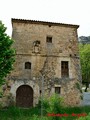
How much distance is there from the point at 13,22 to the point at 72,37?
5351 mm

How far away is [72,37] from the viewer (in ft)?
76.3

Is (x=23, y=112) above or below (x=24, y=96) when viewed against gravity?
below

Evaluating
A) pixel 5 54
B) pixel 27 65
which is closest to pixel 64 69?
pixel 27 65

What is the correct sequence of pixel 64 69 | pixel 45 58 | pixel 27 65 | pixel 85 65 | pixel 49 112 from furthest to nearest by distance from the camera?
1. pixel 85 65
2. pixel 64 69
3. pixel 45 58
4. pixel 27 65
5. pixel 49 112

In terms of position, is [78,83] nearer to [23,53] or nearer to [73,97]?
[73,97]

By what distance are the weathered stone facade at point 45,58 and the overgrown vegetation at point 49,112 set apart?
1.95m

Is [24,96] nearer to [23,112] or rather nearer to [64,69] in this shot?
[23,112]

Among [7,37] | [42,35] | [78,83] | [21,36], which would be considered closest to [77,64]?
[78,83]

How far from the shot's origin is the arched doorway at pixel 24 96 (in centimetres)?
2128

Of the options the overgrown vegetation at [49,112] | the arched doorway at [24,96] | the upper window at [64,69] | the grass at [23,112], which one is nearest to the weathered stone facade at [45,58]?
the upper window at [64,69]

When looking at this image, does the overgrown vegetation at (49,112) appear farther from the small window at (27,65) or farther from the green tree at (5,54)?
the small window at (27,65)

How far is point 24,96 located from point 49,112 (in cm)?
971

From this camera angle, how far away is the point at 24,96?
21.6 meters

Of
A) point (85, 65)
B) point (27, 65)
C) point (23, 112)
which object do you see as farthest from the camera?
point (85, 65)
